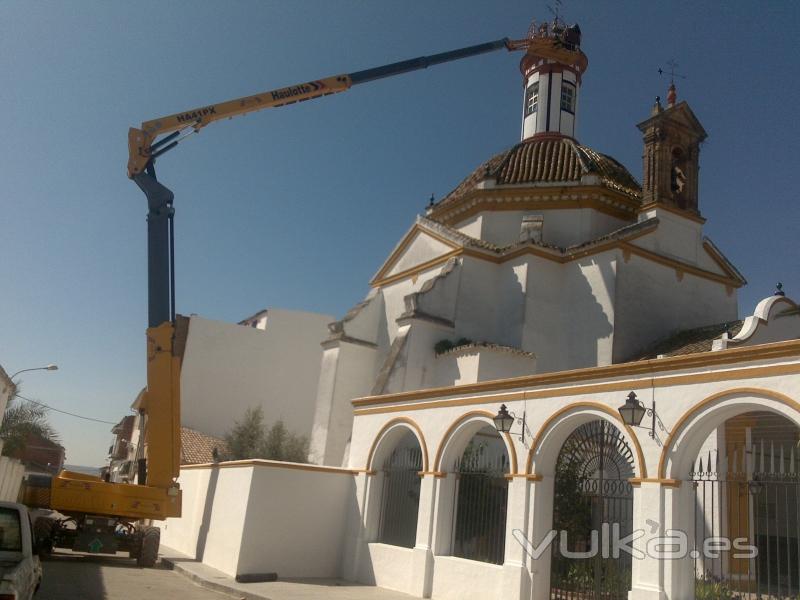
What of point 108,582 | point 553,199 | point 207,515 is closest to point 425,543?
point 108,582

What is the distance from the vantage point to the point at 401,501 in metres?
14.2

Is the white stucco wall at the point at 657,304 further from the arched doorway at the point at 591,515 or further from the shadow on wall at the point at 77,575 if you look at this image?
the shadow on wall at the point at 77,575

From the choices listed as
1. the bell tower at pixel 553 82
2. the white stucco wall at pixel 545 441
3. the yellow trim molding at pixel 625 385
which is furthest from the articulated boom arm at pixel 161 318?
the bell tower at pixel 553 82

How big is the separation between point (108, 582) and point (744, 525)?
10740 millimetres

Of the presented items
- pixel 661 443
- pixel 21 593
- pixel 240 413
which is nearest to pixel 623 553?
pixel 661 443

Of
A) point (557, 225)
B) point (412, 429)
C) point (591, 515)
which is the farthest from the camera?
point (557, 225)

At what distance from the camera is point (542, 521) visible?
1066 cm

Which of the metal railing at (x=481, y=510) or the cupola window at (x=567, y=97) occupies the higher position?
the cupola window at (x=567, y=97)

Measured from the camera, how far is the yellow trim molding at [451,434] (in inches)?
438

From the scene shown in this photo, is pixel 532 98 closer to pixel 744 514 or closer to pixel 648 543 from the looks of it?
pixel 744 514

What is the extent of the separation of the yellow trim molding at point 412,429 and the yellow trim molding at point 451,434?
0.36 m

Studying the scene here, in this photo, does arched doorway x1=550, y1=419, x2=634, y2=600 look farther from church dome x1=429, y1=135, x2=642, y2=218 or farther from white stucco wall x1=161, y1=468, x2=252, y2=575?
church dome x1=429, y1=135, x2=642, y2=218

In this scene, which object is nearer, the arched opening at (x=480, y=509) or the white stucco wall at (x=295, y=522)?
the arched opening at (x=480, y=509)

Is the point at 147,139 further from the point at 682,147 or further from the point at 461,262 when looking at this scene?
the point at 682,147
